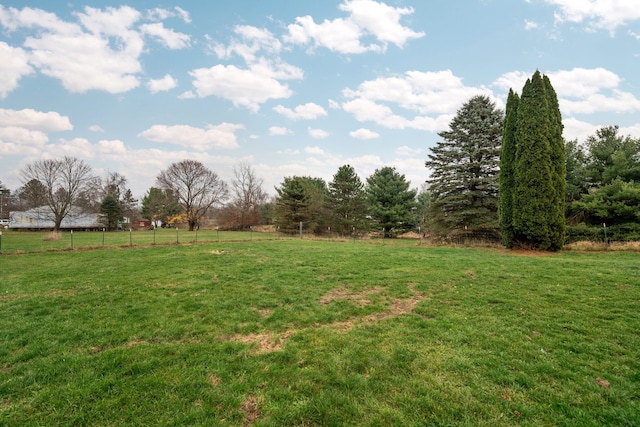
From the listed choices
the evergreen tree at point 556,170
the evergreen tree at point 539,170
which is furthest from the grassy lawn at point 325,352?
the evergreen tree at point 556,170

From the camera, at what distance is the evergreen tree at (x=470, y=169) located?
1781 centimetres

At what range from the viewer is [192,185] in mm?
38250

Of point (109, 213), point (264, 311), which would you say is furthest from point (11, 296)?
point (109, 213)

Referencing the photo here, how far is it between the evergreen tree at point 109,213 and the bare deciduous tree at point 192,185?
21.4 ft

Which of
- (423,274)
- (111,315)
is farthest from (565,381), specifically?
(111,315)

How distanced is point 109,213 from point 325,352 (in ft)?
147

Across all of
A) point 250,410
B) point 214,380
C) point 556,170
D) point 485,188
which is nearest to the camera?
point 250,410

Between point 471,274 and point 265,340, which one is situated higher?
point 471,274

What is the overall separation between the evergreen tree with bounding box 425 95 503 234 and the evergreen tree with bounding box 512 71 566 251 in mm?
5645

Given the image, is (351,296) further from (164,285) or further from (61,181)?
(61,181)

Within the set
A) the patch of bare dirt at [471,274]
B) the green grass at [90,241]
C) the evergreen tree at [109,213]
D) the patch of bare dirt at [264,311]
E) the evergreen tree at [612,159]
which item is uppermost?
the evergreen tree at [612,159]

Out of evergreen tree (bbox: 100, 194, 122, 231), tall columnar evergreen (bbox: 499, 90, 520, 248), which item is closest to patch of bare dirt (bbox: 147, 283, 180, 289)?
tall columnar evergreen (bbox: 499, 90, 520, 248)

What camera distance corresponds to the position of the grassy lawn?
243cm

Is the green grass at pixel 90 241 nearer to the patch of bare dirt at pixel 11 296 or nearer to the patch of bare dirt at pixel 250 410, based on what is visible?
the patch of bare dirt at pixel 11 296
